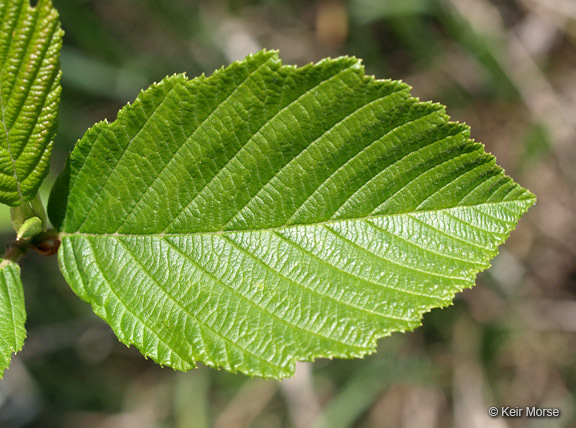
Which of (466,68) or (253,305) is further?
(466,68)

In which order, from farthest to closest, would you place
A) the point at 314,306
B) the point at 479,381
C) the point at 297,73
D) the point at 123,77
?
the point at 479,381
the point at 123,77
the point at 314,306
the point at 297,73

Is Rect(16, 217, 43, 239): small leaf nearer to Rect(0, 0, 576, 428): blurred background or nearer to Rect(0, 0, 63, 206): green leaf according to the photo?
Rect(0, 0, 63, 206): green leaf

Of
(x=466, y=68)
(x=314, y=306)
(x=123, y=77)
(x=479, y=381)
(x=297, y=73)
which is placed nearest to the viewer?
(x=297, y=73)

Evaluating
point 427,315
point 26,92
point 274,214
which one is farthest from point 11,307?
point 427,315

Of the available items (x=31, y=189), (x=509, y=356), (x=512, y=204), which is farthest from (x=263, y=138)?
(x=509, y=356)

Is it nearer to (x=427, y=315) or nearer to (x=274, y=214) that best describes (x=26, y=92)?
(x=274, y=214)

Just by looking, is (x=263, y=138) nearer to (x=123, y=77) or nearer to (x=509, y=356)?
(x=123, y=77)
